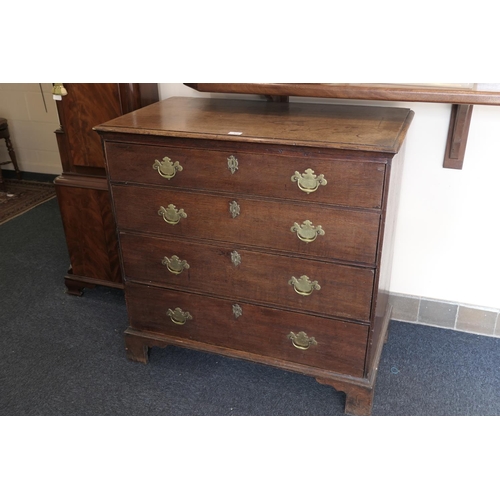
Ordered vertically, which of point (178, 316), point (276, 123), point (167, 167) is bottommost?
point (178, 316)

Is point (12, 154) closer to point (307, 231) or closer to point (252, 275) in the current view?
point (252, 275)

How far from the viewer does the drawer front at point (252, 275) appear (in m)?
1.59

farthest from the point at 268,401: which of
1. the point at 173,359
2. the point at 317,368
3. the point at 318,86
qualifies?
the point at 318,86

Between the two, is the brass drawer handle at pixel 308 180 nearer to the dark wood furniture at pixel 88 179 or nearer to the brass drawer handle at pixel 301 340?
the brass drawer handle at pixel 301 340

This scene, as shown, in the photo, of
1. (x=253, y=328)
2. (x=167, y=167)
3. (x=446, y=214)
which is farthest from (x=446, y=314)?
(x=167, y=167)

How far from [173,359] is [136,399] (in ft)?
0.83

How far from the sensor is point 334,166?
1431 millimetres

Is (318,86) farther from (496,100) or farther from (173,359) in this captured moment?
(173,359)

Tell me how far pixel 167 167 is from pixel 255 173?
29 cm

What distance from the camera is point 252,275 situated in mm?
1692

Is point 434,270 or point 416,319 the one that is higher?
point 434,270

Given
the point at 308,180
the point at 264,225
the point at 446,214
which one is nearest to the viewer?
the point at 308,180

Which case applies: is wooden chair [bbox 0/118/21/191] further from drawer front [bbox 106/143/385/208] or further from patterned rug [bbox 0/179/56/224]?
drawer front [bbox 106/143/385/208]

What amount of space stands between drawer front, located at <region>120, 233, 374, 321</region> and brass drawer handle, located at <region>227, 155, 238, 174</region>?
10.5 inches
